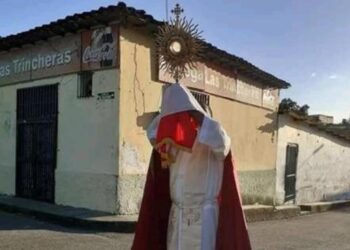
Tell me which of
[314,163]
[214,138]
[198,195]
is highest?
[214,138]

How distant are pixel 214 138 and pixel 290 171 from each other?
612 inches

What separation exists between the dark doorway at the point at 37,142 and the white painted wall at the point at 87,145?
0.80 feet

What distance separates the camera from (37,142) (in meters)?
12.1

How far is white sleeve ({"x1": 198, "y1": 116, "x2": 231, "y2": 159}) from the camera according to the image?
3711mm

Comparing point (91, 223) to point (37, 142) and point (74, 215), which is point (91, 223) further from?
point (37, 142)

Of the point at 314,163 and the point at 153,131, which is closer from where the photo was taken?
the point at 153,131

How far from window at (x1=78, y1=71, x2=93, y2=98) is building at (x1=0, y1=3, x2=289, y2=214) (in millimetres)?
23

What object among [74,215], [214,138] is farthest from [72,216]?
[214,138]

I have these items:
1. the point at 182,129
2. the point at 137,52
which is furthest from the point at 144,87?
the point at 182,129

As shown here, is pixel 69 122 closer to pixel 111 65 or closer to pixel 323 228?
pixel 111 65

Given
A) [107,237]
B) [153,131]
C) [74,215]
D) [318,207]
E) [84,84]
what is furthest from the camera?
[318,207]

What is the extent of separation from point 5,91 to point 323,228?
8256mm

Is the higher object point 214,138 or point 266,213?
point 214,138

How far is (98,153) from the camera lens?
1051 centimetres
